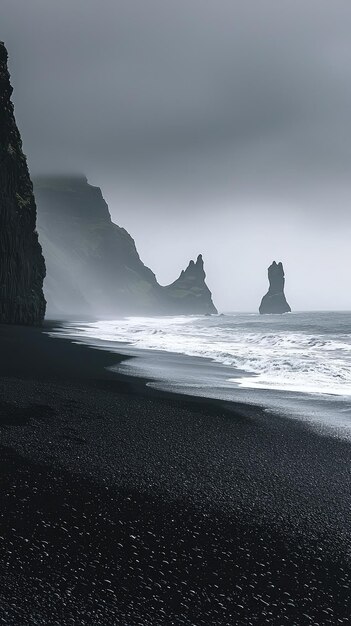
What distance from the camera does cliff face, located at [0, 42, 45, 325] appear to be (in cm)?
3388

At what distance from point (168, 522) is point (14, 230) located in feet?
125

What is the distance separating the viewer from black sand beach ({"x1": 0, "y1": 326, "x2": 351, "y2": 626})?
6.40ft

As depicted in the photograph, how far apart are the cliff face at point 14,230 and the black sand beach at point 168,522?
32.1m

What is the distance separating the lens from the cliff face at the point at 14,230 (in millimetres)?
33875

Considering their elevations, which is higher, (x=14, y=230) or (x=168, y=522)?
(x=14, y=230)

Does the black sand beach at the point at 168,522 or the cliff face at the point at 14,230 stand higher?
the cliff face at the point at 14,230

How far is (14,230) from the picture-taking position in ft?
119

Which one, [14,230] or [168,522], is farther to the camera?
[14,230]

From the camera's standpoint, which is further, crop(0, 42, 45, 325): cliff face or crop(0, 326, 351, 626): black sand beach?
crop(0, 42, 45, 325): cliff face

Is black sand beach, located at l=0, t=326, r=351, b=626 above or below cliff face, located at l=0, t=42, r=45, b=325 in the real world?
below

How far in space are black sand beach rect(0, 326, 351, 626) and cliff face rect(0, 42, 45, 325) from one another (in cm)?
3206

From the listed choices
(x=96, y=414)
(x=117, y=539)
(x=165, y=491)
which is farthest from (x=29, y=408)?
(x=117, y=539)

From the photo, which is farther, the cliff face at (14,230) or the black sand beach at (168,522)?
the cliff face at (14,230)

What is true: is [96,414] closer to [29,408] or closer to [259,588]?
[29,408]
